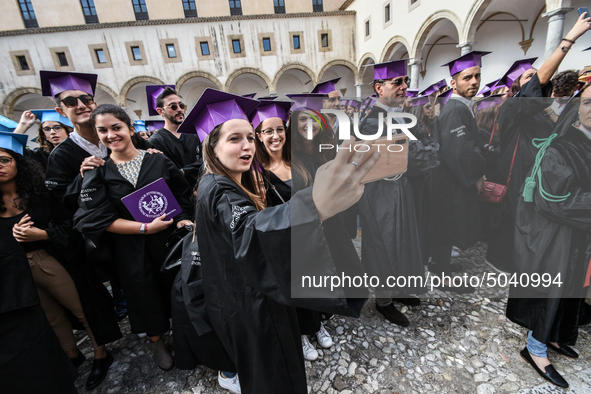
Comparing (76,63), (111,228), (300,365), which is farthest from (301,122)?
(76,63)

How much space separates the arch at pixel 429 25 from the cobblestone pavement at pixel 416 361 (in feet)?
39.2

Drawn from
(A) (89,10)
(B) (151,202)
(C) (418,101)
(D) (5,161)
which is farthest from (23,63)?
(C) (418,101)

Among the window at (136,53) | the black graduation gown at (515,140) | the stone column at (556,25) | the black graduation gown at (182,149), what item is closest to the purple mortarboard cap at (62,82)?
the black graduation gown at (182,149)

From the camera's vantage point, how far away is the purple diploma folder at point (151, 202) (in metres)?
1.85

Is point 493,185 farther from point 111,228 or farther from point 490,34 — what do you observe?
point 490,34

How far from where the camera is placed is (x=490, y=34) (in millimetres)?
11273

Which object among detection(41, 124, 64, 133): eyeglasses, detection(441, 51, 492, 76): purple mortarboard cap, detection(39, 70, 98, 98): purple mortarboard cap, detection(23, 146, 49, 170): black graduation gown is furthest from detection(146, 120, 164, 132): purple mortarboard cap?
detection(441, 51, 492, 76): purple mortarboard cap

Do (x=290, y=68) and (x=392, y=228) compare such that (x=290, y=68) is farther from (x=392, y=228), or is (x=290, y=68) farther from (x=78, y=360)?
(x=78, y=360)

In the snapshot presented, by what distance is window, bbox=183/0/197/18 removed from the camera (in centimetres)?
2027

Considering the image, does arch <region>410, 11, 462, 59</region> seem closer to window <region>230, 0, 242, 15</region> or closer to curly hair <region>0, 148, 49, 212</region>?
curly hair <region>0, 148, 49, 212</region>

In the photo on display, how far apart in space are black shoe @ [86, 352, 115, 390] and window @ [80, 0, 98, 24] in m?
27.6

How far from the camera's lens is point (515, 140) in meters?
1.52

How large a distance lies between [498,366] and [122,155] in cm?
341

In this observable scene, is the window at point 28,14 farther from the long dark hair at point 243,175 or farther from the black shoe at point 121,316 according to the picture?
the long dark hair at point 243,175
